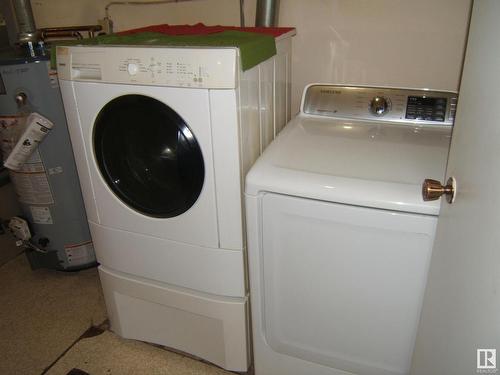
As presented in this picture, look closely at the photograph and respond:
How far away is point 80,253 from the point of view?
2.08 m

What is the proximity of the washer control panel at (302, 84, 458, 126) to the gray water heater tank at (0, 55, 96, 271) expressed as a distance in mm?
1113

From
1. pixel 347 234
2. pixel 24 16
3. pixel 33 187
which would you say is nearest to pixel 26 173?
pixel 33 187

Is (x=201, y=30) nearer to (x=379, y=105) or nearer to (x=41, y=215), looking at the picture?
(x=379, y=105)

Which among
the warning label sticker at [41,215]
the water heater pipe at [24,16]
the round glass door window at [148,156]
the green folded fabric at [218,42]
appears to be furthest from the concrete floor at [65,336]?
the water heater pipe at [24,16]

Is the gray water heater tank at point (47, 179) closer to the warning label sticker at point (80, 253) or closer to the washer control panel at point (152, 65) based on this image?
the warning label sticker at point (80, 253)

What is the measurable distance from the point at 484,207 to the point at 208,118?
0.73 meters

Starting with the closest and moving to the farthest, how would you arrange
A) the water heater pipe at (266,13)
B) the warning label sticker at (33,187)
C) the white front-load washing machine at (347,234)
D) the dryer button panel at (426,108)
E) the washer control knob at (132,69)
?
1. the white front-load washing machine at (347,234)
2. the washer control knob at (132,69)
3. the dryer button panel at (426,108)
4. the water heater pipe at (266,13)
5. the warning label sticker at (33,187)

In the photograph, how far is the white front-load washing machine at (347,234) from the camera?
1.04m

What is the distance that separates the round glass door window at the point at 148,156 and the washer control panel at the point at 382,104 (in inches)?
22.7

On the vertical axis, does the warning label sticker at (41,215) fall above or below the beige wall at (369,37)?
below

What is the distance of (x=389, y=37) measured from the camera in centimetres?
156

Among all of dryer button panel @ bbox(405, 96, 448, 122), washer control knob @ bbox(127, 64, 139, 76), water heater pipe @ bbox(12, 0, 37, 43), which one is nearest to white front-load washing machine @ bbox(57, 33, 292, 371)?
washer control knob @ bbox(127, 64, 139, 76)

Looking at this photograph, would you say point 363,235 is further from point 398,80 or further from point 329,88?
point 398,80

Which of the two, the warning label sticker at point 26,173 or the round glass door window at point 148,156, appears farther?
the warning label sticker at point 26,173
